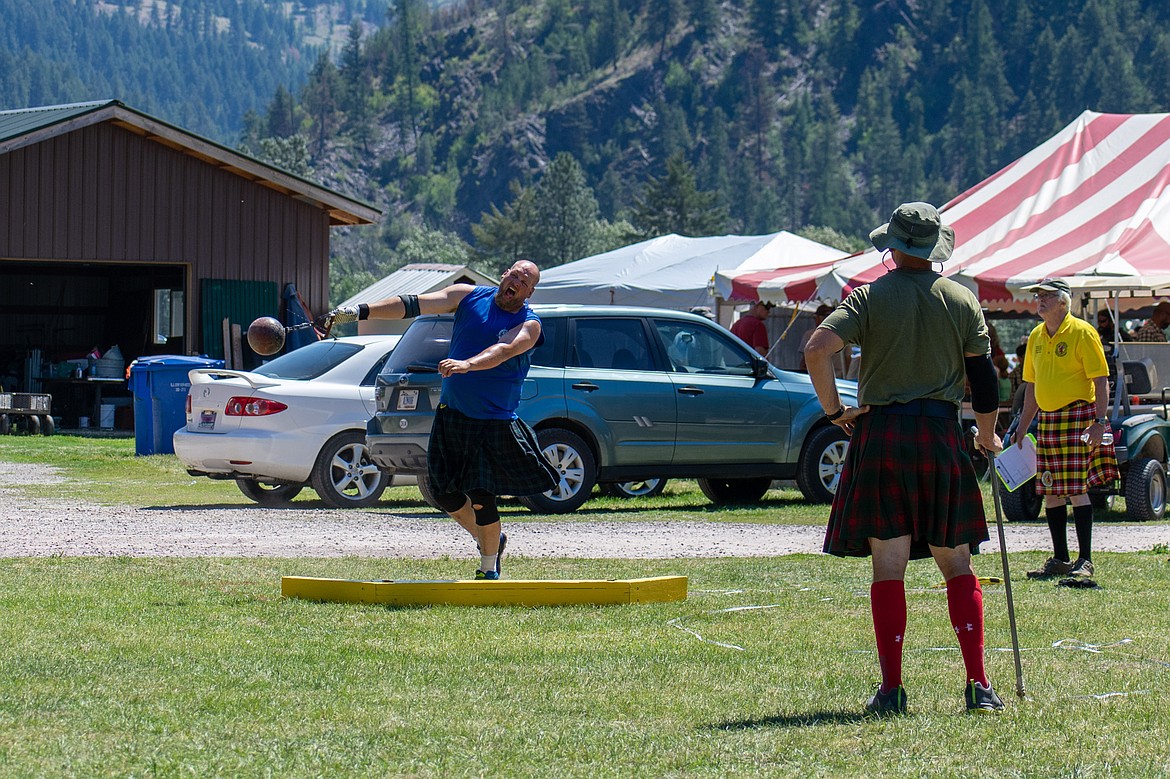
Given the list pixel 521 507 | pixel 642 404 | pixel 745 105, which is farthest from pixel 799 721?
pixel 745 105

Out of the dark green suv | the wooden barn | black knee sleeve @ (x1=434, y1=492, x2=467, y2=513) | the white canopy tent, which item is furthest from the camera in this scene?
the white canopy tent

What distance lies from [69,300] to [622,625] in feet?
84.4

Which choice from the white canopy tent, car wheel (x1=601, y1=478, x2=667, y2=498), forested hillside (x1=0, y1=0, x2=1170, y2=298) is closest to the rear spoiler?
car wheel (x1=601, y1=478, x2=667, y2=498)

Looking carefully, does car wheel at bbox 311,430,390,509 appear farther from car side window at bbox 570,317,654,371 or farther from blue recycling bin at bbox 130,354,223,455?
blue recycling bin at bbox 130,354,223,455

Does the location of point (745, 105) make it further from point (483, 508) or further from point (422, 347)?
point (483, 508)

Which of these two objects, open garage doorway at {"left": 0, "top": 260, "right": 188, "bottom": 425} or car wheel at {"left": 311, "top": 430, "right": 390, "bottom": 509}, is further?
open garage doorway at {"left": 0, "top": 260, "right": 188, "bottom": 425}

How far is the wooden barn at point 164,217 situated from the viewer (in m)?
24.6

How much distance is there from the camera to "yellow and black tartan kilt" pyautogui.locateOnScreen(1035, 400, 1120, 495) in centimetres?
994

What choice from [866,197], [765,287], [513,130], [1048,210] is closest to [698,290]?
[765,287]

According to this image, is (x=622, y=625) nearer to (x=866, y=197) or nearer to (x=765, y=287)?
(x=765, y=287)

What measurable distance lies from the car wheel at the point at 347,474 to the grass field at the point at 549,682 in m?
4.41

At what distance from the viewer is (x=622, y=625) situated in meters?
7.74

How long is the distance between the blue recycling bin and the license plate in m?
7.54

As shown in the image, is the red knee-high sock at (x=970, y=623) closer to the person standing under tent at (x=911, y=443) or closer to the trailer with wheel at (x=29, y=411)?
the person standing under tent at (x=911, y=443)
